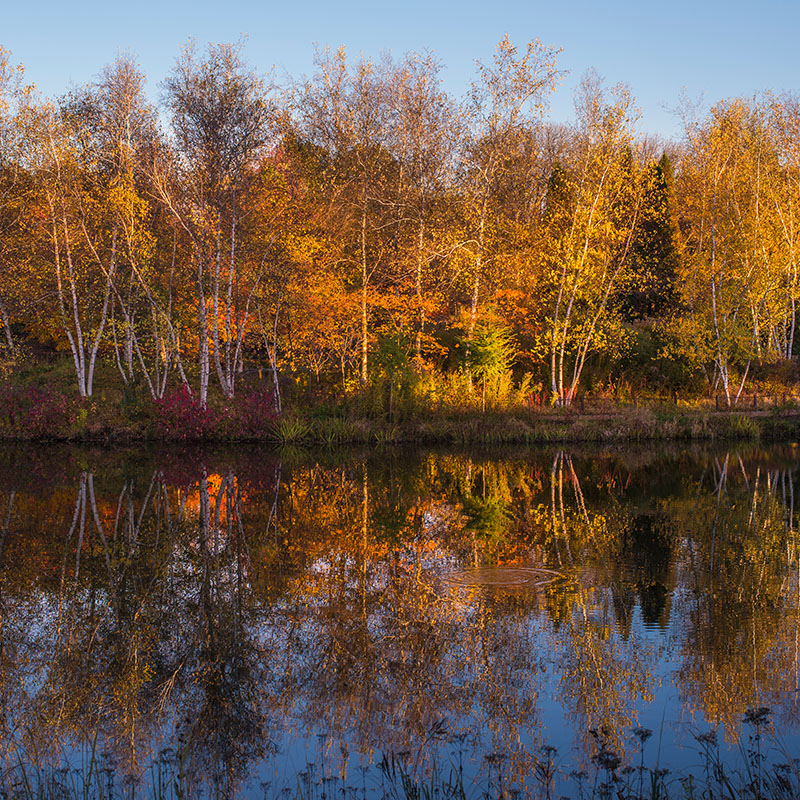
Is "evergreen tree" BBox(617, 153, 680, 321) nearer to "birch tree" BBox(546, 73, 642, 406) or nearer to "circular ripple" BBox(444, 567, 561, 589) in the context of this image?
"birch tree" BBox(546, 73, 642, 406)

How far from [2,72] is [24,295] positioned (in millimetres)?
7270

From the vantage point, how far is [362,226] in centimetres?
2803

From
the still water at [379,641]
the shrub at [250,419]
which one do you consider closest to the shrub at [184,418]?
the shrub at [250,419]

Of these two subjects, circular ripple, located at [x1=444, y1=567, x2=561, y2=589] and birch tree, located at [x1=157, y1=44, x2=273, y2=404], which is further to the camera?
birch tree, located at [x1=157, y1=44, x2=273, y2=404]

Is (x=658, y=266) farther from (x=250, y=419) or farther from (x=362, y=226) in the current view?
(x=250, y=419)

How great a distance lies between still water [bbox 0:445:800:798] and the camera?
17.3ft

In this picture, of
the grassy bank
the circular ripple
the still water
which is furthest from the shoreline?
the circular ripple

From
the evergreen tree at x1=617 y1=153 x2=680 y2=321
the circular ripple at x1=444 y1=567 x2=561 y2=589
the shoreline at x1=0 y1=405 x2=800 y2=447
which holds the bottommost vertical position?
the circular ripple at x1=444 y1=567 x2=561 y2=589

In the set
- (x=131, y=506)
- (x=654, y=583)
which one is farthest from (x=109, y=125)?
(x=654, y=583)

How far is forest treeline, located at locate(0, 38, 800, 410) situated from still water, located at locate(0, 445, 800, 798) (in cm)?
1330

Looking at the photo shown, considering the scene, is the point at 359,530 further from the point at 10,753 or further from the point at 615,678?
the point at 10,753

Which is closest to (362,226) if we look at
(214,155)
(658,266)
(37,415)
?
(214,155)

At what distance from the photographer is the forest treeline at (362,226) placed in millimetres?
25625

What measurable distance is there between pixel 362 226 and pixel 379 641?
878 inches
